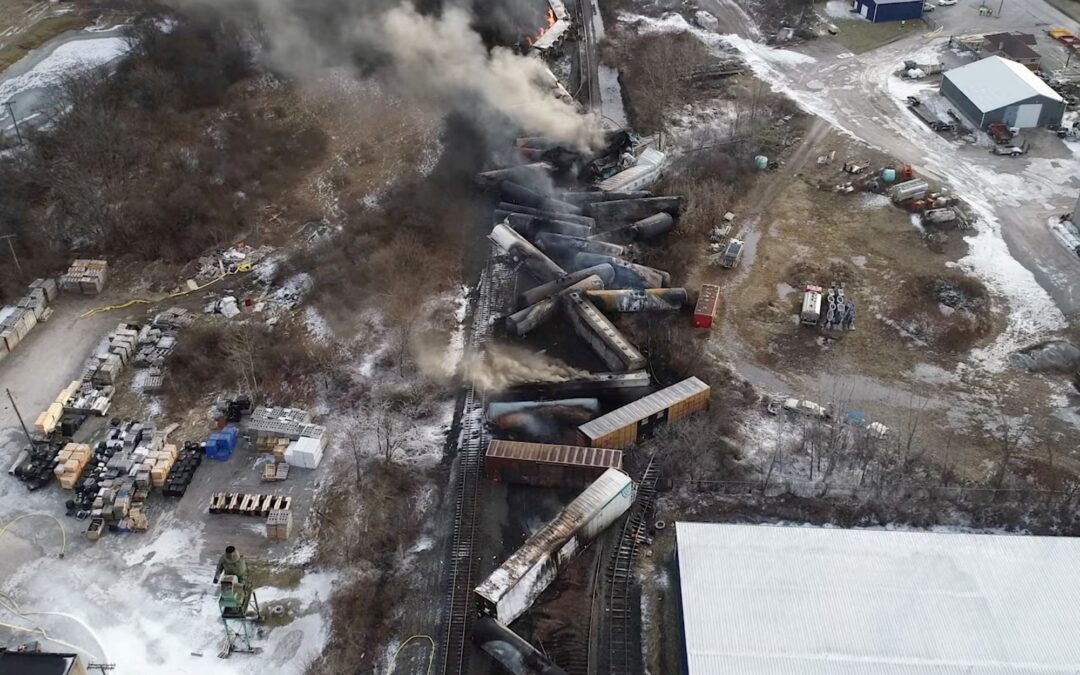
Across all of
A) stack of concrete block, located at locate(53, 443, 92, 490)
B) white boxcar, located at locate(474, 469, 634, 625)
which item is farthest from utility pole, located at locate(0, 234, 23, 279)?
white boxcar, located at locate(474, 469, 634, 625)

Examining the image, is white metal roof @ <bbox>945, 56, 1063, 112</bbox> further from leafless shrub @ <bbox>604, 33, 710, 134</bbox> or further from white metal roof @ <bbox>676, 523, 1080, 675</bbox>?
white metal roof @ <bbox>676, 523, 1080, 675</bbox>

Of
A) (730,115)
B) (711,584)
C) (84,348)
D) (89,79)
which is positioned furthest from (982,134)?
(89,79)

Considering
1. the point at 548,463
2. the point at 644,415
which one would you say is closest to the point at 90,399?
the point at 548,463

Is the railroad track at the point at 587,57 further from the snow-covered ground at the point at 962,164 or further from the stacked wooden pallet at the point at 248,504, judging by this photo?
the stacked wooden pallet at the point at 248,504

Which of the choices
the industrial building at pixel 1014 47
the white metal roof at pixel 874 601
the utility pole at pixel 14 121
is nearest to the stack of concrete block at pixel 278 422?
the white metal roof at pixel 874 601

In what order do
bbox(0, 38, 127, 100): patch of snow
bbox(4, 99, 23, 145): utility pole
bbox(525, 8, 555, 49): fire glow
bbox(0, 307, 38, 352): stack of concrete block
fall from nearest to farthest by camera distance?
1. bbox(0, 307, 38, 352): stack of concrete block
2. bbox(4, 99, 23, 145): utility pole
3. bbox(0, 38, 127, 100): patch of snow
4. bbox(525, 8, 555, 49): fire glow

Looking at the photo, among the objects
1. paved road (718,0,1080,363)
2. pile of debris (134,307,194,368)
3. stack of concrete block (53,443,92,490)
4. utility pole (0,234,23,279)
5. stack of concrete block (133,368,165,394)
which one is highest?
utility pole (0,234,23,279)

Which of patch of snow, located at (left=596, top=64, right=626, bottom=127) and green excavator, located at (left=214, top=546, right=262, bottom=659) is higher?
green excavator, located at (left=214, top=546, right=262, bottom=659)

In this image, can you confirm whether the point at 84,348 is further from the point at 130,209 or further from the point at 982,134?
the point at 982,134
